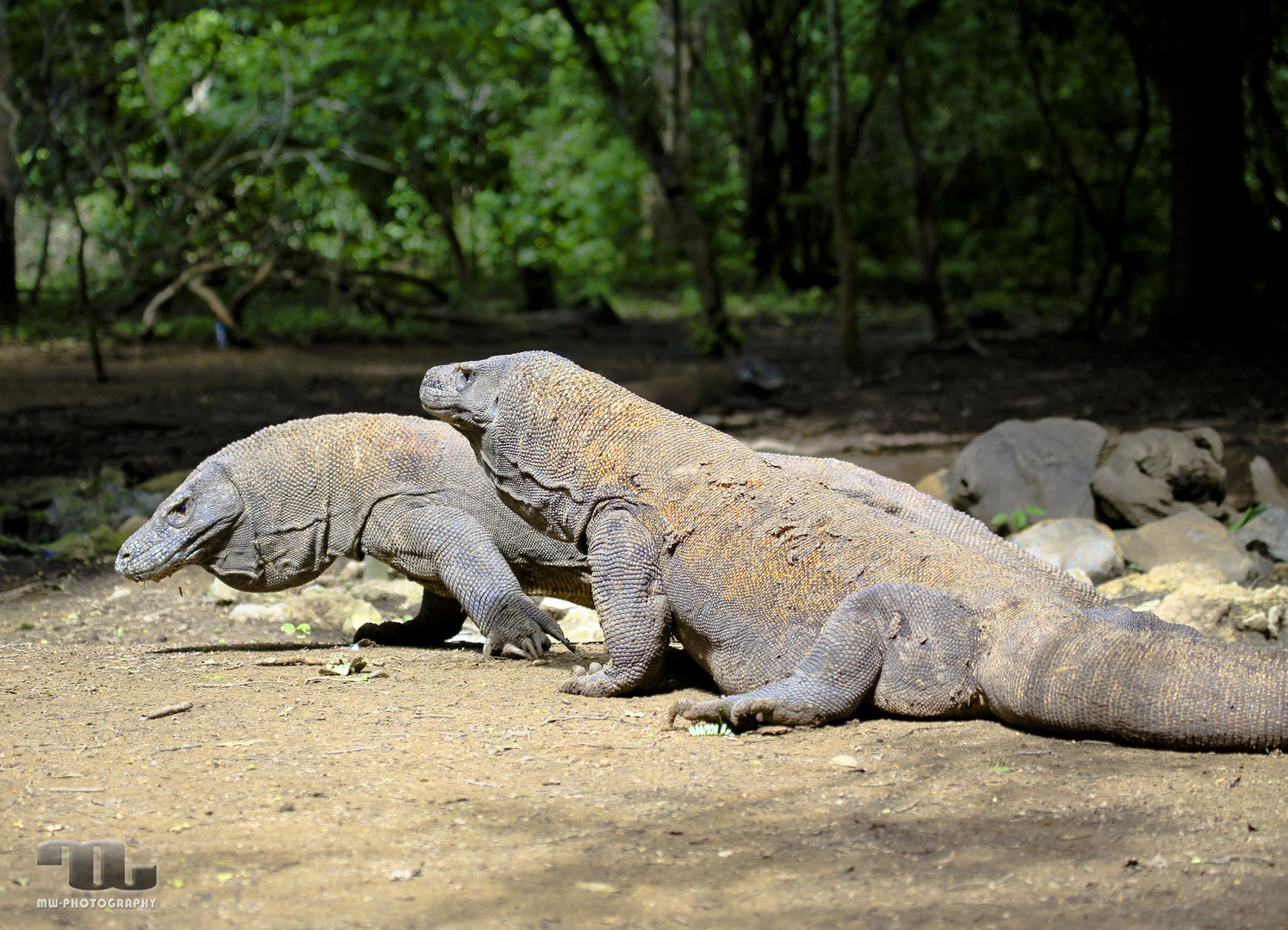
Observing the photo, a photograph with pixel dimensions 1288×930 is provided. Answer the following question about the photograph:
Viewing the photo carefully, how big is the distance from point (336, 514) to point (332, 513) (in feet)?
0.04

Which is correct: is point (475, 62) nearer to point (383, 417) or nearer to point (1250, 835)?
point (383, 417)

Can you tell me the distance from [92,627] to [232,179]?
10.9m

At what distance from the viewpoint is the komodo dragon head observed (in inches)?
166

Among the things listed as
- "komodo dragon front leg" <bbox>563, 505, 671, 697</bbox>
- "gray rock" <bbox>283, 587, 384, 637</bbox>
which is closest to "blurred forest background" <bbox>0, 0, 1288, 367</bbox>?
"gray rock" <bbox>283, 587, 384, 637</bbox>

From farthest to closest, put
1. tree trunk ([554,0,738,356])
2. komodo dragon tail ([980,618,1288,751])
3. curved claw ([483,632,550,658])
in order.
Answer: tree trunk ([554,0,738,356]) → curved claw ([483,632,550,658]) → komodo dragon tail ([980,618,1288,751])

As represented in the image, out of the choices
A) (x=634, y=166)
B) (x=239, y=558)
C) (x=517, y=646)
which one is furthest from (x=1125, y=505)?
(x=634, y=166)

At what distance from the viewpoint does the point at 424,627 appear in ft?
14.8

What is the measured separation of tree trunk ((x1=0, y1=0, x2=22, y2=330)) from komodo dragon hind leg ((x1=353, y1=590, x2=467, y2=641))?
11932 millimetres

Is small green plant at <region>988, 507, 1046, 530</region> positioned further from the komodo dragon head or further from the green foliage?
the komodo dragon head

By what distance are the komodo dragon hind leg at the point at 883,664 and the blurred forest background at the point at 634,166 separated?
799 cm

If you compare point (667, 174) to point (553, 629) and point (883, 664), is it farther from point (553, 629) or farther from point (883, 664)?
point (883, 664)

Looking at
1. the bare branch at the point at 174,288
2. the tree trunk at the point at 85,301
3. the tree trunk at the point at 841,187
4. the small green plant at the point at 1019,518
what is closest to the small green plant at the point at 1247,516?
the small green plant at the point at 1019,518

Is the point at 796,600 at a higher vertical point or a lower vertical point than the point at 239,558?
higher

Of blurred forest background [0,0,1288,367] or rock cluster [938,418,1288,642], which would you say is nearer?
rock cluster [938,418,1288,642]
